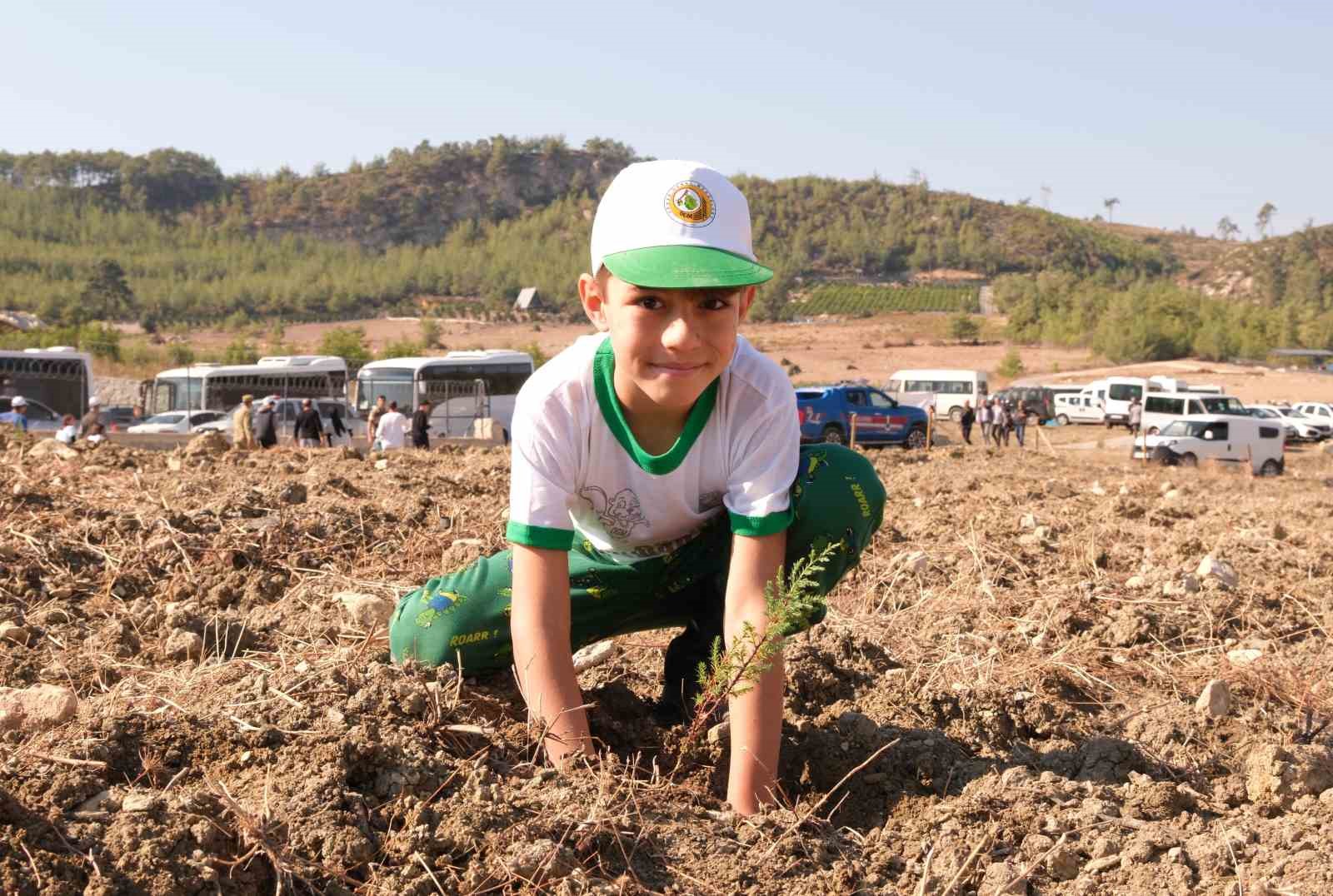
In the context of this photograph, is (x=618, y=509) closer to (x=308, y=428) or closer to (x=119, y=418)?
(x=308, y=428)

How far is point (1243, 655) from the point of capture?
3348 mm

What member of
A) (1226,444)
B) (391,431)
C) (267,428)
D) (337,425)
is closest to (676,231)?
(267,428)

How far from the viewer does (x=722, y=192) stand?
83.2 inches

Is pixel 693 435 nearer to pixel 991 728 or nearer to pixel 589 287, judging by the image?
pixel 589 287

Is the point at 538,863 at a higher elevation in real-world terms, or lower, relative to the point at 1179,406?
higher

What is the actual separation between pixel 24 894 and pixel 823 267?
116851mm

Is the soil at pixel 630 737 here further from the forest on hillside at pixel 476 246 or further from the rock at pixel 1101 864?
the forest on hillside at pixel 476 246

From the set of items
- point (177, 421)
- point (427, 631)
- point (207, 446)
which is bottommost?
point (177, 421)

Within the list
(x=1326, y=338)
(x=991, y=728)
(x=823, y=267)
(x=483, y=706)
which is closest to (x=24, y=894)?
(x=483, y=706)

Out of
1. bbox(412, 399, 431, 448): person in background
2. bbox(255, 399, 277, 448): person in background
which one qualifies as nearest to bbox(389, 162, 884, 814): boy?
bbox(255, 399, 277, 448): person in background

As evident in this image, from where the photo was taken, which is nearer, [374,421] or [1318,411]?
[374,421]

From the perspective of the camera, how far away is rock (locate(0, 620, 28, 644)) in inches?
128

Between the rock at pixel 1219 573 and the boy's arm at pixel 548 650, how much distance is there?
2893 millimetres

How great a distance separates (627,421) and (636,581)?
47 cm
